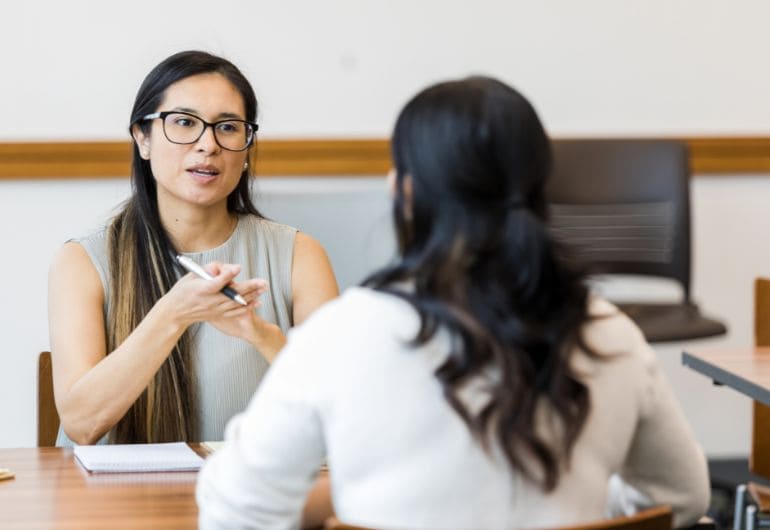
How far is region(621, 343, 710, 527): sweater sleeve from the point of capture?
125 cm

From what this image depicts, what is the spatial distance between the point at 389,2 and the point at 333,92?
0.32m

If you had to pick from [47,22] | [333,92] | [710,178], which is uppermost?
[47,22]

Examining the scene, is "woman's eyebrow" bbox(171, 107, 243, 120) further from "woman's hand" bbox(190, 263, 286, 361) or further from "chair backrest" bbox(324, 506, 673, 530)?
"chair backrest" bbox(324, 506, 673, 530)

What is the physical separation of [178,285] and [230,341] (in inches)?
11.6

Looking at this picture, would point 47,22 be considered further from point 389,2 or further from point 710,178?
point 710,178

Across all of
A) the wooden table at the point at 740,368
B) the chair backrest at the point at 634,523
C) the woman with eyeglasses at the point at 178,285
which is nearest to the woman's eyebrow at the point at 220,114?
the woman with eyeglasses at the point at 178,285

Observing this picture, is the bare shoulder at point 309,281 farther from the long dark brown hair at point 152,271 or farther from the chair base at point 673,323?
the chair base at point 673,323

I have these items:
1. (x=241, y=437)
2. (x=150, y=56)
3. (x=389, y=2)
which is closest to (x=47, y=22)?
(x=150, y=56)

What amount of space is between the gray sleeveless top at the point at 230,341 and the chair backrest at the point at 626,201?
56.2 inches

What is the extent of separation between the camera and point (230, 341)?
212 centimetres

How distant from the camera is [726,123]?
376cm

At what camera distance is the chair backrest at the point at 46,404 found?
6.84 ft

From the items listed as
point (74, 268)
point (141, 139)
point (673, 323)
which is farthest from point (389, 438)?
point (673, 323)

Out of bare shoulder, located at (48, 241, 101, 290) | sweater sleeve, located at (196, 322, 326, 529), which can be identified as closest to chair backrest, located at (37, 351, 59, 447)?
bare shoulder, located at (48, 241, 101, 290)
